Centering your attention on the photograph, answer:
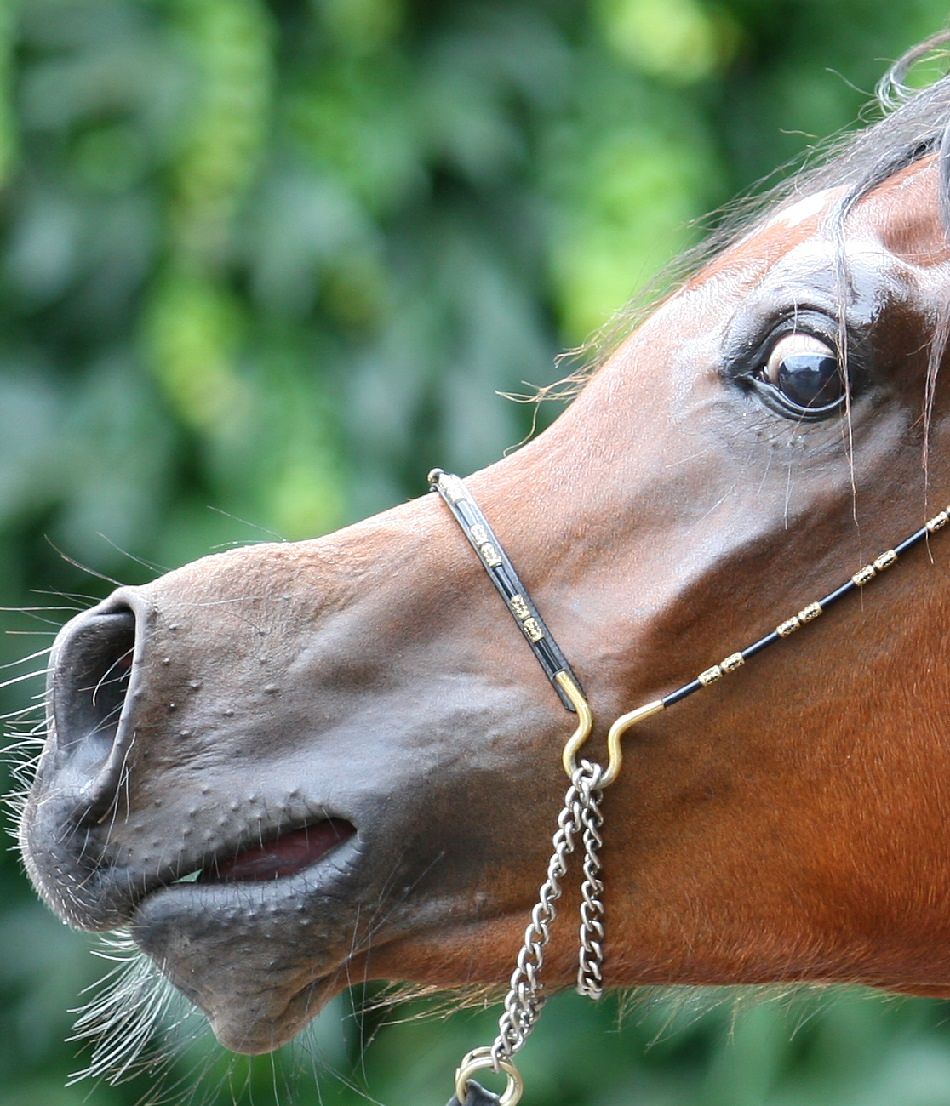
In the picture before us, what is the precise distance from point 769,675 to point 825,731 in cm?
8

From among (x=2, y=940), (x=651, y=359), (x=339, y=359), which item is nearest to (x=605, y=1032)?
(x=2, y=940)

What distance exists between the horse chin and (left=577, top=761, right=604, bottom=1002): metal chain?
9.3 inches

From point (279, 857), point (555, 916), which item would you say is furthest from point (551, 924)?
point (279, 857)

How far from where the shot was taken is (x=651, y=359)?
1571 millimetres

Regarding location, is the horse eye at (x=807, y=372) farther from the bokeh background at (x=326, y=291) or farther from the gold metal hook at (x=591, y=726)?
the bokeh background at (x=326, y=291)

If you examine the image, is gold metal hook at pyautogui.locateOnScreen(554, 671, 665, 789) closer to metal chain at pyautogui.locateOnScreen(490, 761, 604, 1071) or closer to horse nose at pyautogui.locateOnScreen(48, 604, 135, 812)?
metal chain at pyautogui.locateOnScreen(490, 761, 604, 1071)

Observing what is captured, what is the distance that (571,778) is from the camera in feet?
4.90

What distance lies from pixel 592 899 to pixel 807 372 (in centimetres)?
59

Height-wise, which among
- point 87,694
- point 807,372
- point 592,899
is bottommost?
point 592,899

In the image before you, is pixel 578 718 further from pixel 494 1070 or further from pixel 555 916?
pixel 494 1070

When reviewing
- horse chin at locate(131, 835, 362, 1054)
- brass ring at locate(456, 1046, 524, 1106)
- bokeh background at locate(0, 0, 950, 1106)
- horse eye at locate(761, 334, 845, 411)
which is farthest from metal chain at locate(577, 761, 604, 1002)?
bokeh background at locate(0, 0, 950, 1106)

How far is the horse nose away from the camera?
1499 millimetres

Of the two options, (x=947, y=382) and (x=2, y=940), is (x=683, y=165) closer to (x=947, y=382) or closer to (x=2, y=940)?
(x=947, y=382)

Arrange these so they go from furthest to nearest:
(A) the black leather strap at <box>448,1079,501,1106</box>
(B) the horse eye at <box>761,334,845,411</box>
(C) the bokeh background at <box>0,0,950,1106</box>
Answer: (C) the bokeh background at <box>0,0,950,1106</box>, (A) the black leather strap at <box>448,1079,501,1106</box>, (B) the horse eye at <box>761,334,845,411</box>
